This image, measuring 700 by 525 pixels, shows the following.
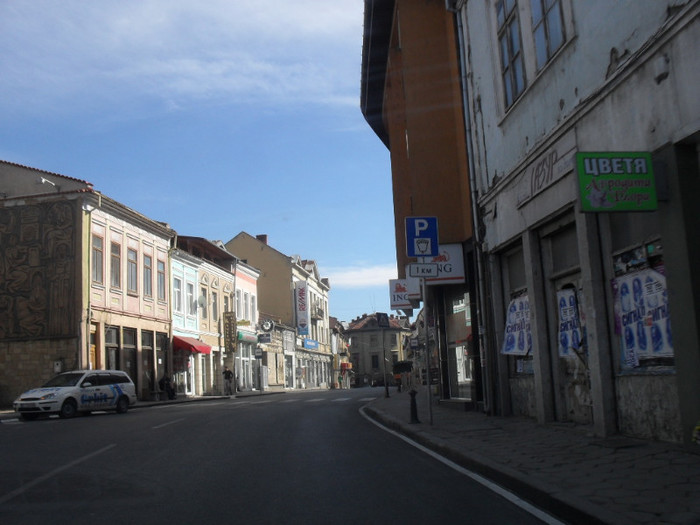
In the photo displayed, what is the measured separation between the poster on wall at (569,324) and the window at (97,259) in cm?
2409

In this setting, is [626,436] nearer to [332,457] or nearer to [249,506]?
[332,457]

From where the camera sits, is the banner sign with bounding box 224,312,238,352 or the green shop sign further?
the banner sign with bounding box 224,312,238,352

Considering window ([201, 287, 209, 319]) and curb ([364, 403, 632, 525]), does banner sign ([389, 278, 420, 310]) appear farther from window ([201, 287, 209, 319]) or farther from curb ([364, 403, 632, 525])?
window ([201, 287, 209, 319])

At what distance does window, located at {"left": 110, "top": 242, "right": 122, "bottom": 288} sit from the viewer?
1312 inches

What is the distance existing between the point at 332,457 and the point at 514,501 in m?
3.82

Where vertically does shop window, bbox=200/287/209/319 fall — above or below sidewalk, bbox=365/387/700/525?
above

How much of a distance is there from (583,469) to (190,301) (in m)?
37.5

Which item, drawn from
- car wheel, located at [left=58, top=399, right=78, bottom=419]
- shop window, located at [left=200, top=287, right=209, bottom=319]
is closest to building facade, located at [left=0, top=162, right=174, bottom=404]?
car wheel, located at [left=58, top=399, right=78, bottom=419]

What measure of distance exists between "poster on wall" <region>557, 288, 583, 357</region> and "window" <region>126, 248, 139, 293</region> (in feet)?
87.1

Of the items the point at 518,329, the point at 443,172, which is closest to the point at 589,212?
the point at 518,329

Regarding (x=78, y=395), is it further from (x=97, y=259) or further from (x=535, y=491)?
(x=535, y=491)

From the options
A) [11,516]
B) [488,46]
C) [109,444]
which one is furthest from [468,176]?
[11,516]

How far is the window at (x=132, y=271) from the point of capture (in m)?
34.8

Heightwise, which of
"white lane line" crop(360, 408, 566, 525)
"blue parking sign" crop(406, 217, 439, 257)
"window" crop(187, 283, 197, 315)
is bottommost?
"white lane line" crop(360, 408, 566, 525)
